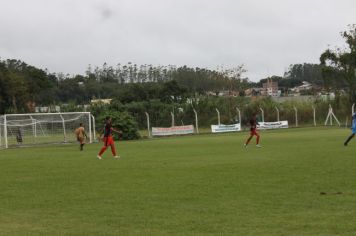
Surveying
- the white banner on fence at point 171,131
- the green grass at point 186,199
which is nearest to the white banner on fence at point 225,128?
the white banner on fence at point 171,131

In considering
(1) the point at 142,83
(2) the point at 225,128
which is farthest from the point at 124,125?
(1) the point at 142,83

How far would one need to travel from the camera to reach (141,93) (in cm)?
8625

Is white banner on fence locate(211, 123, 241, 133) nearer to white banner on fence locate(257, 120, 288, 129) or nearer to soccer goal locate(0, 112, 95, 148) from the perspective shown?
white banner on fence locate(257, 120, 288, 129)

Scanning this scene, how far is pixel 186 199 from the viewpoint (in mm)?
11086

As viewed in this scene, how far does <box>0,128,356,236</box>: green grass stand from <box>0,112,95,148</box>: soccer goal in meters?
23.8

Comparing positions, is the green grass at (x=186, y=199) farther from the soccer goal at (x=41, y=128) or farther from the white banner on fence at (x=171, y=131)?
the white banner on fence at (x=171, y=131)

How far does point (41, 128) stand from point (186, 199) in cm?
3394

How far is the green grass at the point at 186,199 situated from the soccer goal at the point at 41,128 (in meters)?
23.8

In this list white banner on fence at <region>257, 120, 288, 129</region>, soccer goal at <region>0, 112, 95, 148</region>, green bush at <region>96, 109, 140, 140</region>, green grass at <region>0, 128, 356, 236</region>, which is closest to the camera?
green grass at <region>0, 128, 356, 236</region>

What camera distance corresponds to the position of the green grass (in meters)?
8.51

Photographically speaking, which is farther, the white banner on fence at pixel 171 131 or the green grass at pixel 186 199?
the white banner on fence at pixel 171 131

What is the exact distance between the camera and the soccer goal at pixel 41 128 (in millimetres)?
41562

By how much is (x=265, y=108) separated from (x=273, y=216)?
5273cm

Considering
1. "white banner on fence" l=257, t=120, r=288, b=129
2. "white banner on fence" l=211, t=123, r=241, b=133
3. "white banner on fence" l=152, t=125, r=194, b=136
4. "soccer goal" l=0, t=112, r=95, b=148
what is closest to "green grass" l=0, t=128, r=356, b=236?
"soccer goal" l=0, t=112, r=95, b=148
